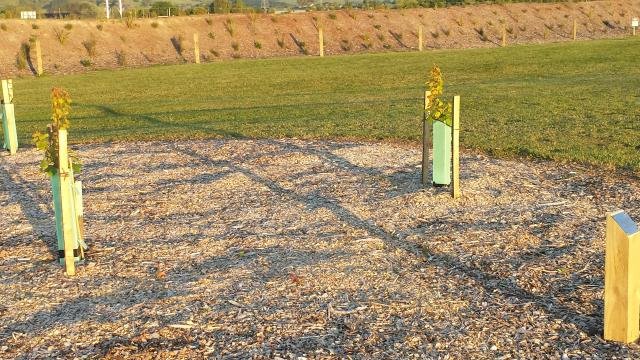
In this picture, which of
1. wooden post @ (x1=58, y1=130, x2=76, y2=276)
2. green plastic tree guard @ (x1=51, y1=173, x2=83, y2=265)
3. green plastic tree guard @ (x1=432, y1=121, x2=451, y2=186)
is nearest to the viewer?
wooden post @ (x1=58, y1=130, x2=76, y2=276)

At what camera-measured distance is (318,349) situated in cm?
523

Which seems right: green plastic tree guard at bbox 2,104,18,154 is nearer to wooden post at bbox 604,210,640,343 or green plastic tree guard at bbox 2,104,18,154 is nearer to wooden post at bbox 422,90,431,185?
wooden post at bbox 422,90,431,185

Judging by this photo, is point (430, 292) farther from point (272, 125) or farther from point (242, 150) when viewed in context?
point (272, 125)

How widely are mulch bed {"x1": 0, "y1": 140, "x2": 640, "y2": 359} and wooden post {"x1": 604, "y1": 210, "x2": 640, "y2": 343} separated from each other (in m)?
0.12

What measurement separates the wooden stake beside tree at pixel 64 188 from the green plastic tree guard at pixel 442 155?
14.4 feet

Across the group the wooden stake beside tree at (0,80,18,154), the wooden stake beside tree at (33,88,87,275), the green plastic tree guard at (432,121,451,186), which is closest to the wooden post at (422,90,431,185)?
the green plastic tree guard at (432,121,451,186)

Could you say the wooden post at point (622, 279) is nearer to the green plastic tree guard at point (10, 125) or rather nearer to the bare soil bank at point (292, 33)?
the green plastic tree guard at point (10, 125)

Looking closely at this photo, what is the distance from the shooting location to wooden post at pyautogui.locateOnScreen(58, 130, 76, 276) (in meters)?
6.86

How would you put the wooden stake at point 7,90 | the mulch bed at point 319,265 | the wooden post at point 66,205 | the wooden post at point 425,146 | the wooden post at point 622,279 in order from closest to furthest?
the wooden post at point 622,279, the mulch bed at point 319,265, the wooden post at point 66,205, the wooden post at point 425,146, the wooden stake at point 7,90

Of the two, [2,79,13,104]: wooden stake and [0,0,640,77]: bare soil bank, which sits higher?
[0,0,640,77]: bare soil bank

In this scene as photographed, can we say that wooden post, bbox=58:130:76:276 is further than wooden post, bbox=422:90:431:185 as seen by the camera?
No

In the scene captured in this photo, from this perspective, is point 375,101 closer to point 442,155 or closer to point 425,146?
point 425,146

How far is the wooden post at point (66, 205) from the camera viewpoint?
270 inches

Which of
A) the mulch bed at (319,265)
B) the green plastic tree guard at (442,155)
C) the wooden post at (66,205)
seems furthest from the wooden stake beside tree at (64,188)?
the green plastic tree guard at (442,155)
